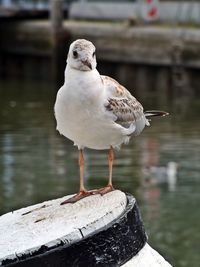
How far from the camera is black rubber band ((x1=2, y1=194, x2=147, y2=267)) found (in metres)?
2.77

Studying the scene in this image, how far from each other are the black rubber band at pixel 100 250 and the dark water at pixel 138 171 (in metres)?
7.13

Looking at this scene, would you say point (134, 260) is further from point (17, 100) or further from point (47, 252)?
point (17, 100)

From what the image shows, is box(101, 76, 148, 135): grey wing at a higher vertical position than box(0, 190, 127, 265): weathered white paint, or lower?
higher

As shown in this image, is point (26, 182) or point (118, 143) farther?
point (26, 182)

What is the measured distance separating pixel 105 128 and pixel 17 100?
773 inches

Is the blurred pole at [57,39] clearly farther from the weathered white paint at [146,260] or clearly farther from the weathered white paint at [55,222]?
the weathered white paint at [146,260]

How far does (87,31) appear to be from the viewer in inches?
997

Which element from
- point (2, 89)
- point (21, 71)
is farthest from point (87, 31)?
point (21, 71)

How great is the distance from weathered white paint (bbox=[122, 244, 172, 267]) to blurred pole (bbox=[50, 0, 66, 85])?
2334cm

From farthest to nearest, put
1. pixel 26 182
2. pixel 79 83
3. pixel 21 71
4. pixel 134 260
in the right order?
pixel 21 71
pixel 26 182
pixel 79 83
pixel 134 260

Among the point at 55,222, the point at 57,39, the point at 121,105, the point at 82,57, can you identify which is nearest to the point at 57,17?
the point at 57,39

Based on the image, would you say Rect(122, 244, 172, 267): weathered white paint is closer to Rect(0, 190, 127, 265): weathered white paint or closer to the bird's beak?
Rect(0, 190, 127, 265): weathered white paint

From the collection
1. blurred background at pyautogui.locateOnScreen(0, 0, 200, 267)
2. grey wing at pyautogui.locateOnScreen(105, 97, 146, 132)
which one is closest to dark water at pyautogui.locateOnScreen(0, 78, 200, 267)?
blurred background at pyautogui.locateOnScreen(0, 0, 200, 267)

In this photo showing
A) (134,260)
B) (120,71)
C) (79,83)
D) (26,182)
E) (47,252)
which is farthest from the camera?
(120,71)
